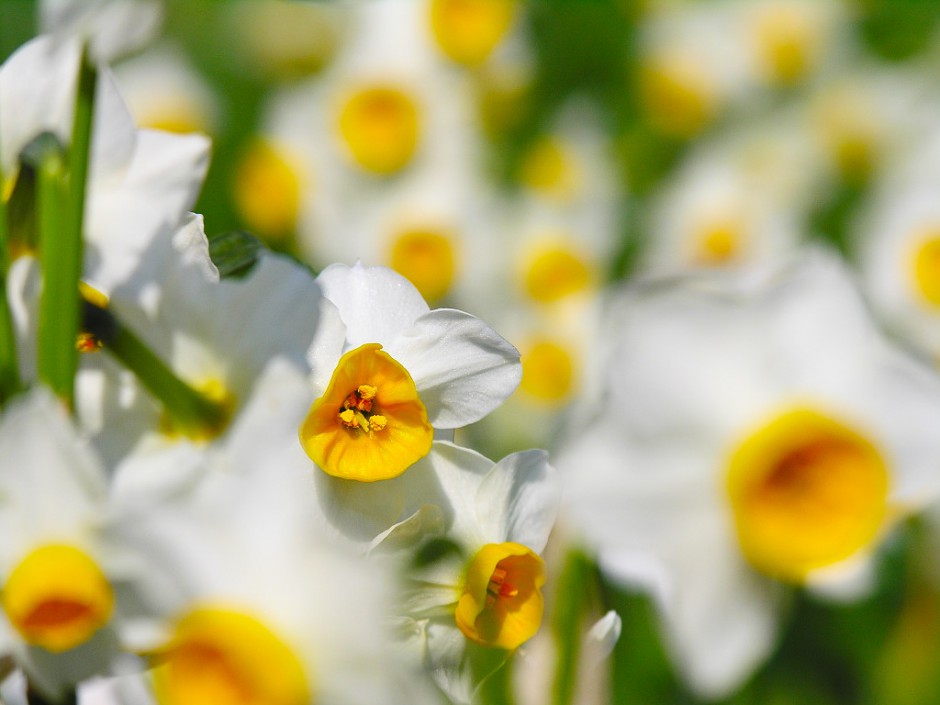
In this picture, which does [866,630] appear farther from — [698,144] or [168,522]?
[698,144]

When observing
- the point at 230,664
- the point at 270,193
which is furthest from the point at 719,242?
the point at 230,664

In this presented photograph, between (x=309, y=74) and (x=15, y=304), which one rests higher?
(x=15, y=304)

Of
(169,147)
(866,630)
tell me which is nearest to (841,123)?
(866,630)

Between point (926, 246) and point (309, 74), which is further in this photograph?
point (309, 74)

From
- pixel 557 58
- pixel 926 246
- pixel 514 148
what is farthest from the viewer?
pixel 557 58

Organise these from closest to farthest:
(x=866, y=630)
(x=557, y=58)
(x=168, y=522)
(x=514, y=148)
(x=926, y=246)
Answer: (x=168, y=522) → (x=866, y=630) → (x=926, y=246) → (x=514, y=148) → (x=557, y=58)

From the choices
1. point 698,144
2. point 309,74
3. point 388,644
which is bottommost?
point 698,144

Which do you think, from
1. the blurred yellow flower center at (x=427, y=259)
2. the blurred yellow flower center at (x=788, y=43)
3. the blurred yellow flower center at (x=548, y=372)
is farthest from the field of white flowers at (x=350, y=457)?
the blurred yellow flower center at (x=788, y=43)

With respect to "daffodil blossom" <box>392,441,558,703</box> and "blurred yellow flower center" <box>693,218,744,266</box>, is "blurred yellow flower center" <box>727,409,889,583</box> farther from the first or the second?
"blurred yellow flower center" <box>693,218,744,266</box>
